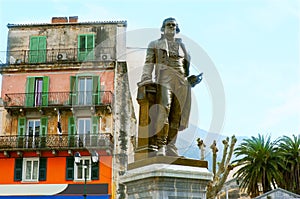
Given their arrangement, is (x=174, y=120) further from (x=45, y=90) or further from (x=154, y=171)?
(x=45, y=90)

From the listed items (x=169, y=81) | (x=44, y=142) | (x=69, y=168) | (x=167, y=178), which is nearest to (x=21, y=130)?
(x=44, y=142)

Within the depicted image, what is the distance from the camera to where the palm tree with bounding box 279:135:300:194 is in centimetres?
3812

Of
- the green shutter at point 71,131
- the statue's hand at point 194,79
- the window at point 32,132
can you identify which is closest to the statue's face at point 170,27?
the statue's hand at point 194,79

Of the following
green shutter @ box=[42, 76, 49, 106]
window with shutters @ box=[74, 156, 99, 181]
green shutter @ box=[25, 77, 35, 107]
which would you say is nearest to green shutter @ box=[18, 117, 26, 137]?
green shutter @ box=[25, 77, 35, 107]

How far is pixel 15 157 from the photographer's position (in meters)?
33.0

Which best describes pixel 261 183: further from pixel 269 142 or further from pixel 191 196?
pixel 191 196

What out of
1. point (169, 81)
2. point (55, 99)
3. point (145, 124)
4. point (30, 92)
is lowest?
point (145, 124)

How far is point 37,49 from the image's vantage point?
3456 cm

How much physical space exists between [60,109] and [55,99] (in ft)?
2.93

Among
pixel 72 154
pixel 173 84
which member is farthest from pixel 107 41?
pixel 173 84

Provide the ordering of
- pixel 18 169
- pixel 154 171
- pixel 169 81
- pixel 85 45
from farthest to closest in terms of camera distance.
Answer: pixel 85 45 → pixel 18 169 → pixel 169 81 → pixel 154 171

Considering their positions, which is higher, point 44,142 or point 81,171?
point 44,142

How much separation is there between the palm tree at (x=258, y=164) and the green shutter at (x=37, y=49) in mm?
17109

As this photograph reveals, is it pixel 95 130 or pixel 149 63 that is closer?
pixel 149 63
